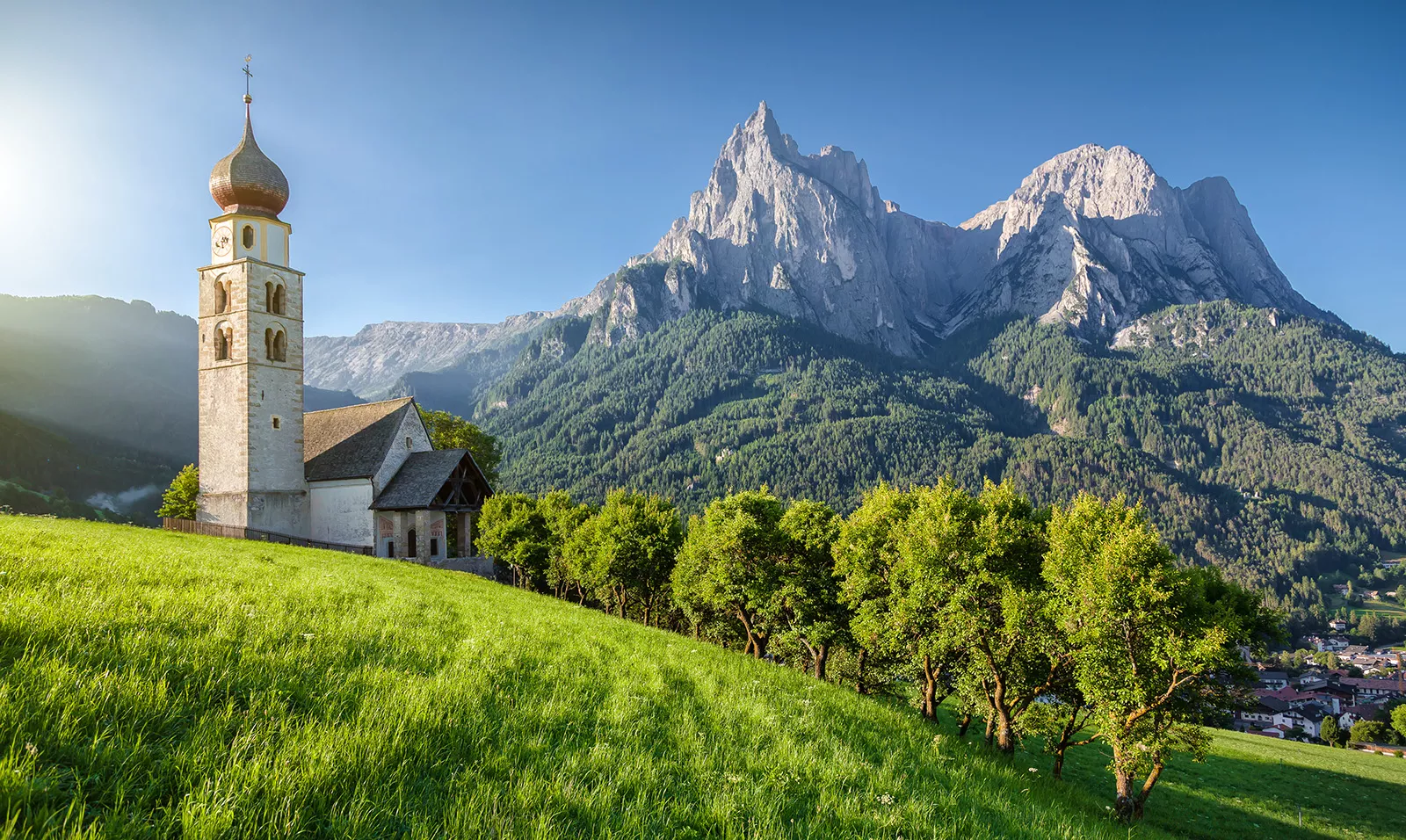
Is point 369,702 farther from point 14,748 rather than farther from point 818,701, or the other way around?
point 818,701


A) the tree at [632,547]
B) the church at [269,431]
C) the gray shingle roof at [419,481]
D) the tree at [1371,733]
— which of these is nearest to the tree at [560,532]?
the tree at [632,547]

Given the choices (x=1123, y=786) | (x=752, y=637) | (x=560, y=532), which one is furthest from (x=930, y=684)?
(x=560, y=532)

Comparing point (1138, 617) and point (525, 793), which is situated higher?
point (525, 793)

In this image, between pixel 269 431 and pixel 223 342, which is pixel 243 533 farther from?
pixel 223 342

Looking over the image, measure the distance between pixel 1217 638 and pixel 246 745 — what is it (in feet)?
84.6

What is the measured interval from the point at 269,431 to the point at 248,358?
527cm

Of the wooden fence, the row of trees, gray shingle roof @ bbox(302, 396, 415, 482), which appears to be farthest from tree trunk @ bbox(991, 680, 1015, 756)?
gray shingle roof @ bbox(302, 396, 415, 482)

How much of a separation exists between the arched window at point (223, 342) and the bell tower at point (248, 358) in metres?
0.06

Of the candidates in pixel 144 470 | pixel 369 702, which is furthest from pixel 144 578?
pixel 144 470

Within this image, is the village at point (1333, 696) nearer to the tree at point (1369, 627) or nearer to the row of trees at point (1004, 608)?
the tree at point (1369, 627)

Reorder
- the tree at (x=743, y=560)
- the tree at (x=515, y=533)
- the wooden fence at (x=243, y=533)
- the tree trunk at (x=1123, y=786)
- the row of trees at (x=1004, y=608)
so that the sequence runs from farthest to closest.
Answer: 1. the tree at (x=515, y=533)
2. the wooden fence at (x=243, y=533)
3. the tree at (x=743, y=560)
4. the tree trunk at (x=1123, y=786)
5. the row of trees at (x=1004, y=608)

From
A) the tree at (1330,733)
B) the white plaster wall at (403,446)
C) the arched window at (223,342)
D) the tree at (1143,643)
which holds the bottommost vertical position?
the tree at (1330,733)

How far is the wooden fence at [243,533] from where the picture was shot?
39719 millimetres

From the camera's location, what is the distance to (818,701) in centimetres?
991
